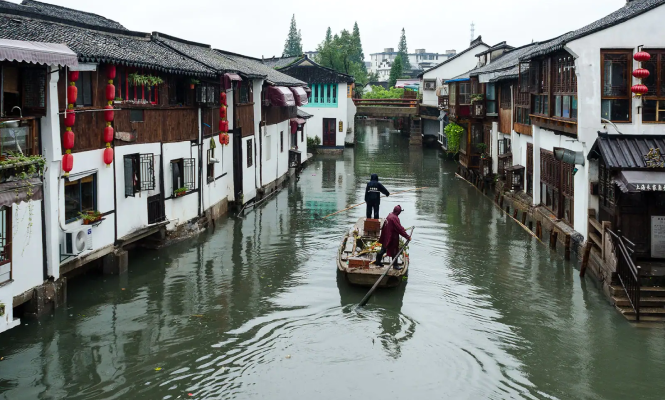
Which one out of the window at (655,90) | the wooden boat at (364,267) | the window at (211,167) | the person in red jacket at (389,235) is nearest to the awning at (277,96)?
the window at (211,167)

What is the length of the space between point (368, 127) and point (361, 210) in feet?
200

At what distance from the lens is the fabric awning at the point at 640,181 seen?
15.9 metres

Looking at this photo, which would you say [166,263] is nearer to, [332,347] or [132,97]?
[132,97]

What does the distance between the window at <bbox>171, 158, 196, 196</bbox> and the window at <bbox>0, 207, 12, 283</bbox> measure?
8954 mm

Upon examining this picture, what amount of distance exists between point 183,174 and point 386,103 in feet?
144

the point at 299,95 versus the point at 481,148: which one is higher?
the point at 299,95

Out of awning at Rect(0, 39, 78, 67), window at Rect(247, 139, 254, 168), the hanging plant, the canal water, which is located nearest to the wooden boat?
the canal water

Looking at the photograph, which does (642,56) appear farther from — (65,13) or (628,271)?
(65,13)

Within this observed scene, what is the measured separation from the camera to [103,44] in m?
18.6

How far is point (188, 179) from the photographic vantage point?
23.4 m

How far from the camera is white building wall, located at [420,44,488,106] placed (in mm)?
58969

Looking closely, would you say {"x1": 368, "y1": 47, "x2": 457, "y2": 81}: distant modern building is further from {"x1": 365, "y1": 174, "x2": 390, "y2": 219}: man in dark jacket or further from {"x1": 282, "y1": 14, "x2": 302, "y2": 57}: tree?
{"x1": 365, "y1": 174, "x2": 390, "y2": 219}: man in dark jacket

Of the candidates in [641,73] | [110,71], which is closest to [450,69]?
[641,73]

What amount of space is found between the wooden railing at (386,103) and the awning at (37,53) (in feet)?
159
